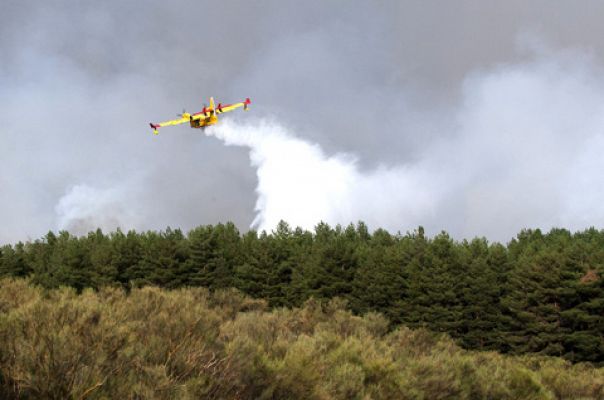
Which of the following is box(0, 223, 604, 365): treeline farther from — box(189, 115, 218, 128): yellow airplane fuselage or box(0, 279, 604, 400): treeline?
box(0, 279, 604, 400): treeline

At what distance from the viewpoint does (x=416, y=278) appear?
6397cm

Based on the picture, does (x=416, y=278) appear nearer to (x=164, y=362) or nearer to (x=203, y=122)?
(x=203, y=122)

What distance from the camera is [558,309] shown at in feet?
187

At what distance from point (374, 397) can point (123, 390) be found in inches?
381

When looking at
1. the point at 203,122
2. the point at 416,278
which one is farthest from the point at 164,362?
the point at 416,278

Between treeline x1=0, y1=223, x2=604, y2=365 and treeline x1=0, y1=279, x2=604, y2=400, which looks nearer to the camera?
treeline x1=0, y1=279, x2=604, y2=400

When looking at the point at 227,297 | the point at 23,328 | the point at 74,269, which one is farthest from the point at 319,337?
the point at 74,269

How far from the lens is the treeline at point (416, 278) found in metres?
56.9

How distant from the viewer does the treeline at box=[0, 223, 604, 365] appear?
5694 centimetres

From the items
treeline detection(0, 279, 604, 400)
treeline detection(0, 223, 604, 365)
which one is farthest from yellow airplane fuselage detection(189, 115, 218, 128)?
treeline detection(0, 279, 604, 400)

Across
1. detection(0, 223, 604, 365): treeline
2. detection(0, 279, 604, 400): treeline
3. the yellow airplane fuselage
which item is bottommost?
detection(0, 279, 604, 400): treeline

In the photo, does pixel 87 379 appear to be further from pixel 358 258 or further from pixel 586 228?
pixel 586 228

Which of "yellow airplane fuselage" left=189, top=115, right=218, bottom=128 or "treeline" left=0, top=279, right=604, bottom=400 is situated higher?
"yellow airplane fuselage" left=189, top=115, right=218, bottom=128

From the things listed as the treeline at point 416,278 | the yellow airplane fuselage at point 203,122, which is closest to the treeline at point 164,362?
the yellow airplane fuselage at point 203,122
